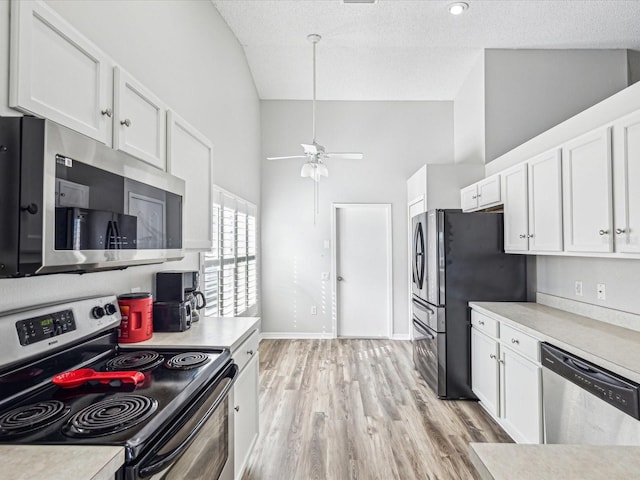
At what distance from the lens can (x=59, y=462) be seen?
83cm

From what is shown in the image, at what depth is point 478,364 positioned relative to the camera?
321cm

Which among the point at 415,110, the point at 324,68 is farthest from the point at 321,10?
the point at 415,110

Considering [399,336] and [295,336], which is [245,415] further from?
[399,336]

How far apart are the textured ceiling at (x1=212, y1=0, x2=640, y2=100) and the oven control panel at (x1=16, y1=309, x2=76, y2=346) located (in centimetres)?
323

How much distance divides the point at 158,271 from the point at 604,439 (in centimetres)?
248

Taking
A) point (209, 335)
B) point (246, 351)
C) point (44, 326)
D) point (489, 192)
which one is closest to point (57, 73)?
point (44, 326)

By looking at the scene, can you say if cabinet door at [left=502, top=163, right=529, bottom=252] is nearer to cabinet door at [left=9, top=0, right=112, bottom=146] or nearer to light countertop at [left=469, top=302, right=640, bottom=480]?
light countertop at [left=469, top=302, right=640, bottom=480]

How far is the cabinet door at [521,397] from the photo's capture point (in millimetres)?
2301

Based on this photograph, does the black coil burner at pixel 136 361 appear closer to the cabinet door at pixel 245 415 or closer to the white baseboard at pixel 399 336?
the cabinet door at pixel 245 415

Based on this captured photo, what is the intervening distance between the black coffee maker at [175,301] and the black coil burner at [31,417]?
0.95m

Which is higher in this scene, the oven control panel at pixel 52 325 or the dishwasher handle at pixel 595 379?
the oven control panel at pixel 52 325

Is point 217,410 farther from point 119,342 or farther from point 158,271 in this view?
point 158,271

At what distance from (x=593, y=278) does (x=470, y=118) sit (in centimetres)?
273

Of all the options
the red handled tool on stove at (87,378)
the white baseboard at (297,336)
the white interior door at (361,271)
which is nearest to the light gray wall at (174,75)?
the red handled tool on stove at (87,378)
